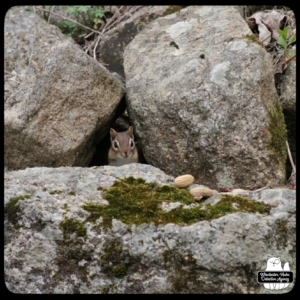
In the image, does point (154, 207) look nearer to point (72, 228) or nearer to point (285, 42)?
point (72, 228)

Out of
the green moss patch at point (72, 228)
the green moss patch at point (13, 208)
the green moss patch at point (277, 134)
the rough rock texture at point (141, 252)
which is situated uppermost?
the green moss patch at point (13, 208)

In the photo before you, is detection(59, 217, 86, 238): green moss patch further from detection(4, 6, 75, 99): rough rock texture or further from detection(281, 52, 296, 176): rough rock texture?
detection(281, 52, 296, 176): rough rock texture

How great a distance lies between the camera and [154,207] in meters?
3.93

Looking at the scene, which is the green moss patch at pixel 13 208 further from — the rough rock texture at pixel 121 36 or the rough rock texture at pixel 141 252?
the rough rock texture at pixel 121 36

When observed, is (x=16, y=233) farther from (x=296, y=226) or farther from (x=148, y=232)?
(x=296, y=226)

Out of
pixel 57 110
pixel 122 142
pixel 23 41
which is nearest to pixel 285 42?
pixel 122 142

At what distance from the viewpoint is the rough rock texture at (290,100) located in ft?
18.6

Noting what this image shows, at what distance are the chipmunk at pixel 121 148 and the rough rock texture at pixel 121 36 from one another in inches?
37.1

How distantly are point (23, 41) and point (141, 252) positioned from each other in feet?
12.7

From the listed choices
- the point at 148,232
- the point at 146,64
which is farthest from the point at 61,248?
the point at 146,64

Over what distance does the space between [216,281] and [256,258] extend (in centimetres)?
32

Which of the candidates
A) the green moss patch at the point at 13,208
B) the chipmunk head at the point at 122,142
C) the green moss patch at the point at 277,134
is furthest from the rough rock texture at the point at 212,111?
the green moss patch at the point at 13,208

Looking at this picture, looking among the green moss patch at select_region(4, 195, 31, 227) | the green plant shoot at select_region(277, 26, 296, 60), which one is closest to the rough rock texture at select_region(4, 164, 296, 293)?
the green moss patch at select_region(4, 195, 31, 227)

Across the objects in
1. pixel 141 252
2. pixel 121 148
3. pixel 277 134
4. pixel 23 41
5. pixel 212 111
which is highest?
pixel 23 41
